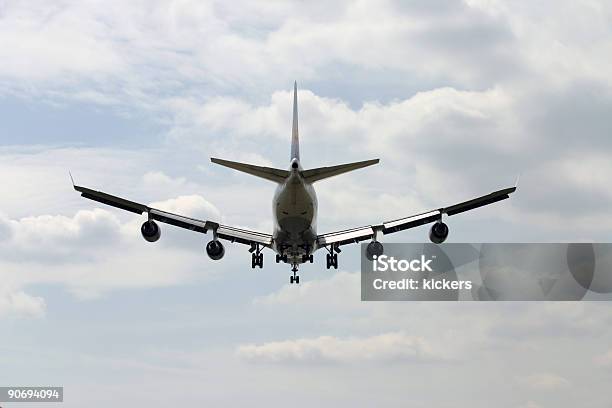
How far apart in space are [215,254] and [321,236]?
9114 millimetres

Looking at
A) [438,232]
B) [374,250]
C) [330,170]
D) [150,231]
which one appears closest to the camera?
[330,170]

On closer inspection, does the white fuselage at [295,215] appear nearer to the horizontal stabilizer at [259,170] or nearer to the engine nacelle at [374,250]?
the horizontal stabilizer at [259,170]

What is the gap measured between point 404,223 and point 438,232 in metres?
3.46

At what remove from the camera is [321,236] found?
83.0 metres

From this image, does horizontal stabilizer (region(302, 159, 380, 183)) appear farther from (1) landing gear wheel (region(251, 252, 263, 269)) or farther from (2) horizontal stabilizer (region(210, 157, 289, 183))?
(1) landing gear wheel (region(251, 252, 263, 269))

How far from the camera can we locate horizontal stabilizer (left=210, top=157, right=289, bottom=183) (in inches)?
2724

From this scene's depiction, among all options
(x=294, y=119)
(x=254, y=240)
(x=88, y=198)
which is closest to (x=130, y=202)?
(x=88, y=198)

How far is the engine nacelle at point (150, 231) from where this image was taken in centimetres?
7669

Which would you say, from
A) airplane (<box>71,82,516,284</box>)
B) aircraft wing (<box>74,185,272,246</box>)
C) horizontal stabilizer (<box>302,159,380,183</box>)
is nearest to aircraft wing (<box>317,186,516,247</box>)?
airplane (<box>71,82,516,284</box>)

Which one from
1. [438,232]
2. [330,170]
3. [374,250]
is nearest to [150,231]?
[330,170]

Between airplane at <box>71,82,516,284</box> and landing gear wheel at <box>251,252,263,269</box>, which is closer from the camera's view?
airplane at <box>71,82,516,284</box>

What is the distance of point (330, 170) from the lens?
231 feet

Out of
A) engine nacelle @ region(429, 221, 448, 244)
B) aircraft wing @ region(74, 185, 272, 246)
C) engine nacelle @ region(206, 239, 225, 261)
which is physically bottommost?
engine nacelle @ region(206, 239, 225, 261)

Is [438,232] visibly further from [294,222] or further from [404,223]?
[294,222]
